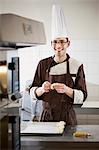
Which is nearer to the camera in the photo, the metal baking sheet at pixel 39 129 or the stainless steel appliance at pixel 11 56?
the stainless steel appliance at pixel 11 56

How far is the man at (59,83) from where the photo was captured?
1.92 meters

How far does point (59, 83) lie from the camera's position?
1.97 metres

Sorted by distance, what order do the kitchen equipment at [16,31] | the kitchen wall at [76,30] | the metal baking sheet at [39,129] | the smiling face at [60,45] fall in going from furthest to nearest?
the kitchen wall at [76,30] → the smiling face at [60,45] → the metal baking sheet at [39,129] → the kitchen equipment at [16,31]

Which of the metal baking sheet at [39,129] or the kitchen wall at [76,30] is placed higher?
the kitchen wall at [76,30]

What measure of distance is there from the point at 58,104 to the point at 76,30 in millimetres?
1206

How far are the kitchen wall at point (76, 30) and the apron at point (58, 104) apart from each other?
3.26ft

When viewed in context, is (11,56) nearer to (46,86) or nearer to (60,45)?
(46,86)

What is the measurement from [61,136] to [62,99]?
0.64m

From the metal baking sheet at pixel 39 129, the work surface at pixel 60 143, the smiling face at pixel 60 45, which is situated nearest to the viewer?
the work surface at pixel 60 143

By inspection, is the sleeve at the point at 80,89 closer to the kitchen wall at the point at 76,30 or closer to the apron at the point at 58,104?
the apron at the point at 58,104

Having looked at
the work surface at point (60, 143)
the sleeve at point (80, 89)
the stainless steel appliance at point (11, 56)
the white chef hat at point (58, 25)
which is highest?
the white chef hat at point (58, 25)

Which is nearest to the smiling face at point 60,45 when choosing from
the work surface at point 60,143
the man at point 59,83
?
the man at point 59,83

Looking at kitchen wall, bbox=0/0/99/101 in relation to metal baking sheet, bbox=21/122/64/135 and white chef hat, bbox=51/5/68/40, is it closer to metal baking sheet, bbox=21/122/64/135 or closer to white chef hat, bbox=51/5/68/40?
white chef hat, bbox=51/5/68/40

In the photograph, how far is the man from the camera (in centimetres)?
192
